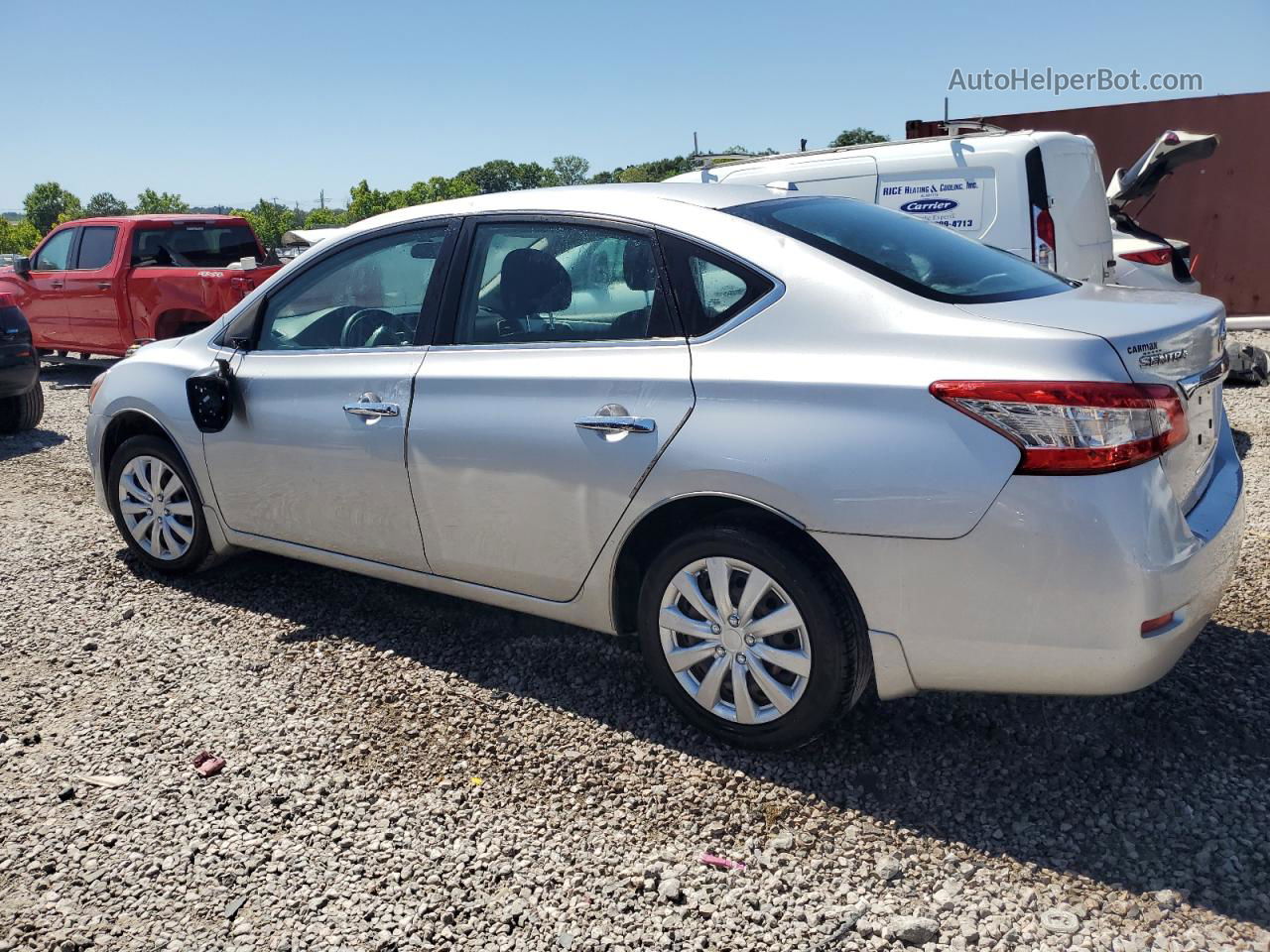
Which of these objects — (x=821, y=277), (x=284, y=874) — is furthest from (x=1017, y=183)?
(x=284, y=874)

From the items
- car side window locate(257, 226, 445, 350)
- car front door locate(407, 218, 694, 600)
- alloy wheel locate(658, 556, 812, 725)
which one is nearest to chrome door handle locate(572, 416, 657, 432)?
car front door locate(407, 218, 694, 600)

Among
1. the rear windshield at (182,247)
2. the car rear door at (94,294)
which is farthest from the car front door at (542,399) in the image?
the car rear door at (94,294)

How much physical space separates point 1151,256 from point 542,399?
639 centimetres

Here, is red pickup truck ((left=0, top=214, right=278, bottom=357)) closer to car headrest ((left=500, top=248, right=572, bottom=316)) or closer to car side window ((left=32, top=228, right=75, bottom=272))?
car side window ((left=32, top=228, right=75, bottom=272))

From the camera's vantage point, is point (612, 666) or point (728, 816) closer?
point (728, 816)

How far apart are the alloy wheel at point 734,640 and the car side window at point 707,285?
0.73 metres

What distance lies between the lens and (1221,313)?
3.14 meters

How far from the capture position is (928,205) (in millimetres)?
7199

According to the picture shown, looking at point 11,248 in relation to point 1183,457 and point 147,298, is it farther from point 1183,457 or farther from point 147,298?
point 1183,457

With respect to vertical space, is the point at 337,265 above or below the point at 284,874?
above

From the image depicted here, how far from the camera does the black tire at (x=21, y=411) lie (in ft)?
29.0

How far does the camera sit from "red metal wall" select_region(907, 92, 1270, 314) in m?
13.1

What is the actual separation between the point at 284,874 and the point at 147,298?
9.87 m

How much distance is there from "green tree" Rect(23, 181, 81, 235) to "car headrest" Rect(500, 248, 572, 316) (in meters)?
98.1
